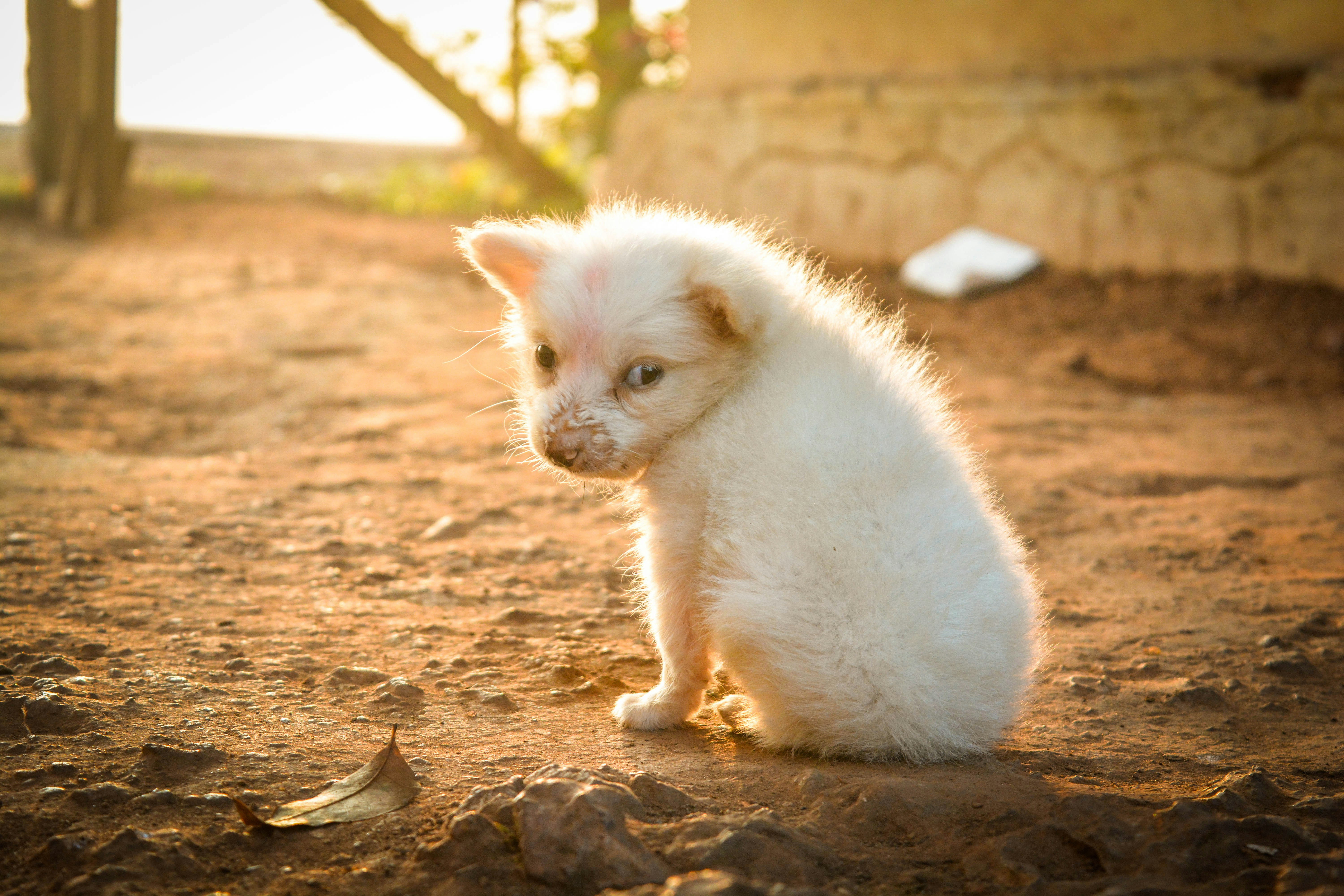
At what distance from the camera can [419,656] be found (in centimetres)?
315

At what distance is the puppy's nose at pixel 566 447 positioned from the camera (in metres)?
2.82

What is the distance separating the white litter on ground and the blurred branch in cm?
416

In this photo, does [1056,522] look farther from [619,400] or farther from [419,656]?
[419,656]

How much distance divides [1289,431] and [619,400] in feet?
13.9

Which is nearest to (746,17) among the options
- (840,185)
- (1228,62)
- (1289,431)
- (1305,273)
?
(840,185)

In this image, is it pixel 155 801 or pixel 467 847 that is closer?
pixel 467 847

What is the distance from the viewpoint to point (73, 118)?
34.7 feet

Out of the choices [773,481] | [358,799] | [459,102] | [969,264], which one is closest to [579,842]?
[358,799]

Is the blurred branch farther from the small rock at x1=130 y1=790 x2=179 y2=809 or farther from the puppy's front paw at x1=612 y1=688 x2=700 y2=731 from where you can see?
the small rock at x1=130 y1=790 x2=179 y2=809

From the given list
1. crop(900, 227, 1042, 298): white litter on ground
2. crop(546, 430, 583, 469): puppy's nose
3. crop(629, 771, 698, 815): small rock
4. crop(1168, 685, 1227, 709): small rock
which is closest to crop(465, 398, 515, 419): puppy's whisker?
crop(546, 430, 583, 469): puppy's nose

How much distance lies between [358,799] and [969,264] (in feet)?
22.6

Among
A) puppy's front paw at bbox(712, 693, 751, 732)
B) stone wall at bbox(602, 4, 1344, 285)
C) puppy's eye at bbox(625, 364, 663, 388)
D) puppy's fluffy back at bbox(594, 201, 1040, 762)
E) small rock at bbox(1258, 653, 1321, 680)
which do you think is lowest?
puppy's front paw at bbox(712, 693, 751, 732)

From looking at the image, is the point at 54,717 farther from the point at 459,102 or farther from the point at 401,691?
the point at 459,102

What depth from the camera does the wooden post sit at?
33.9ft
